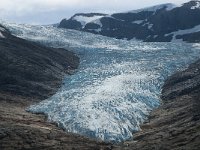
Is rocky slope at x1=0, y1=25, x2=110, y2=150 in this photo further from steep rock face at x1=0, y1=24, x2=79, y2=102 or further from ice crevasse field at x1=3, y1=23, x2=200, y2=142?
ice crevasse field at x1=3, y1=23, x2=200, y2=142

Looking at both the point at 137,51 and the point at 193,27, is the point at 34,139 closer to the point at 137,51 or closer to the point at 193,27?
the point at 137,51

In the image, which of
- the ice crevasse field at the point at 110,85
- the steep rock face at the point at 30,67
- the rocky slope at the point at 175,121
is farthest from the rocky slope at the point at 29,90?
the rocky slope at the point at 175,121

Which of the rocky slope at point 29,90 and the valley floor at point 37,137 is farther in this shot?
the rocky slope at point 29,90

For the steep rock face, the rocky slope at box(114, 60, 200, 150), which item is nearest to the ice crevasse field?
the rocky slope at box(114, 60, 200, 150)

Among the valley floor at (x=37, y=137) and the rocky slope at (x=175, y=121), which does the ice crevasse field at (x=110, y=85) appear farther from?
Result: the valley floor at (x=37, y=137)

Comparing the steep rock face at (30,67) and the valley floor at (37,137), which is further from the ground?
the steep rock face at (30,67)

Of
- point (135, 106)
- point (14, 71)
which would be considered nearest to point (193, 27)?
point (14, 71)

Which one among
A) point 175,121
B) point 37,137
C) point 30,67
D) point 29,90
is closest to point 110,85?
point 29,90
